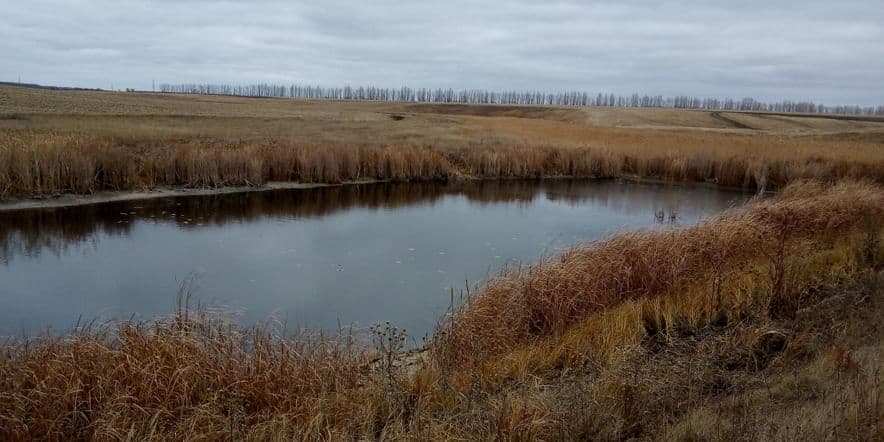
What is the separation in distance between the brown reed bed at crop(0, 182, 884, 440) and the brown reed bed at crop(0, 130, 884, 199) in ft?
37.8

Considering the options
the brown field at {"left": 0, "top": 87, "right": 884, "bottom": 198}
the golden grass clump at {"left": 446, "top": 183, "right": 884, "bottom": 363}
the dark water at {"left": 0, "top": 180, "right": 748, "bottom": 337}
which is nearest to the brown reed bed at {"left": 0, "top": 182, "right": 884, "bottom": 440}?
the golden grass clump at {"left": 446, "top": 183, "right": 884, "bottom": 363}

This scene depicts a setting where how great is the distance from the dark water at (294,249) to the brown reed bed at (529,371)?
5.79 feet

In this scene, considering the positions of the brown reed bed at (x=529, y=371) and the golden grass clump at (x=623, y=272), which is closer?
the brown reed bed at (x=529, y=371)

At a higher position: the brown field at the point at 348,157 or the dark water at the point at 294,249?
the brown field at the point at 348,157

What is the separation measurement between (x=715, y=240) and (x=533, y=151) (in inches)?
648

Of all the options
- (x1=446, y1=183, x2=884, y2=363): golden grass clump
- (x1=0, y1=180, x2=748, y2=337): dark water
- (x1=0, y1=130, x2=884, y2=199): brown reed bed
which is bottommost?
(x1=0, y1=180, x2=748, y2=337): dark water

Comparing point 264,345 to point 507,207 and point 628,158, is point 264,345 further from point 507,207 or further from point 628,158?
point 628,158

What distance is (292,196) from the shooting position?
18297mm

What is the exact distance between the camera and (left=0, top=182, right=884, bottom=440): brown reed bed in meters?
4.21

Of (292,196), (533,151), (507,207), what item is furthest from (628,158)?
(292,196)

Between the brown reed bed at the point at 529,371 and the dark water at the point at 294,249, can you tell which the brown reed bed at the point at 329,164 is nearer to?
the dark water at the point at 294,249

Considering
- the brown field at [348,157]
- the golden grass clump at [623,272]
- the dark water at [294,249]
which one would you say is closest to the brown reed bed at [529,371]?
the golden grass clump at [623,272]

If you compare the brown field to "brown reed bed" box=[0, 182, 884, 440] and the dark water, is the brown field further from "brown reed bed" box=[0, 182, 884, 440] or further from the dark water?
"brown reed bed" box=[0, 182, 884, 440]

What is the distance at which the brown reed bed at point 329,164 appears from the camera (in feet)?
51.9
